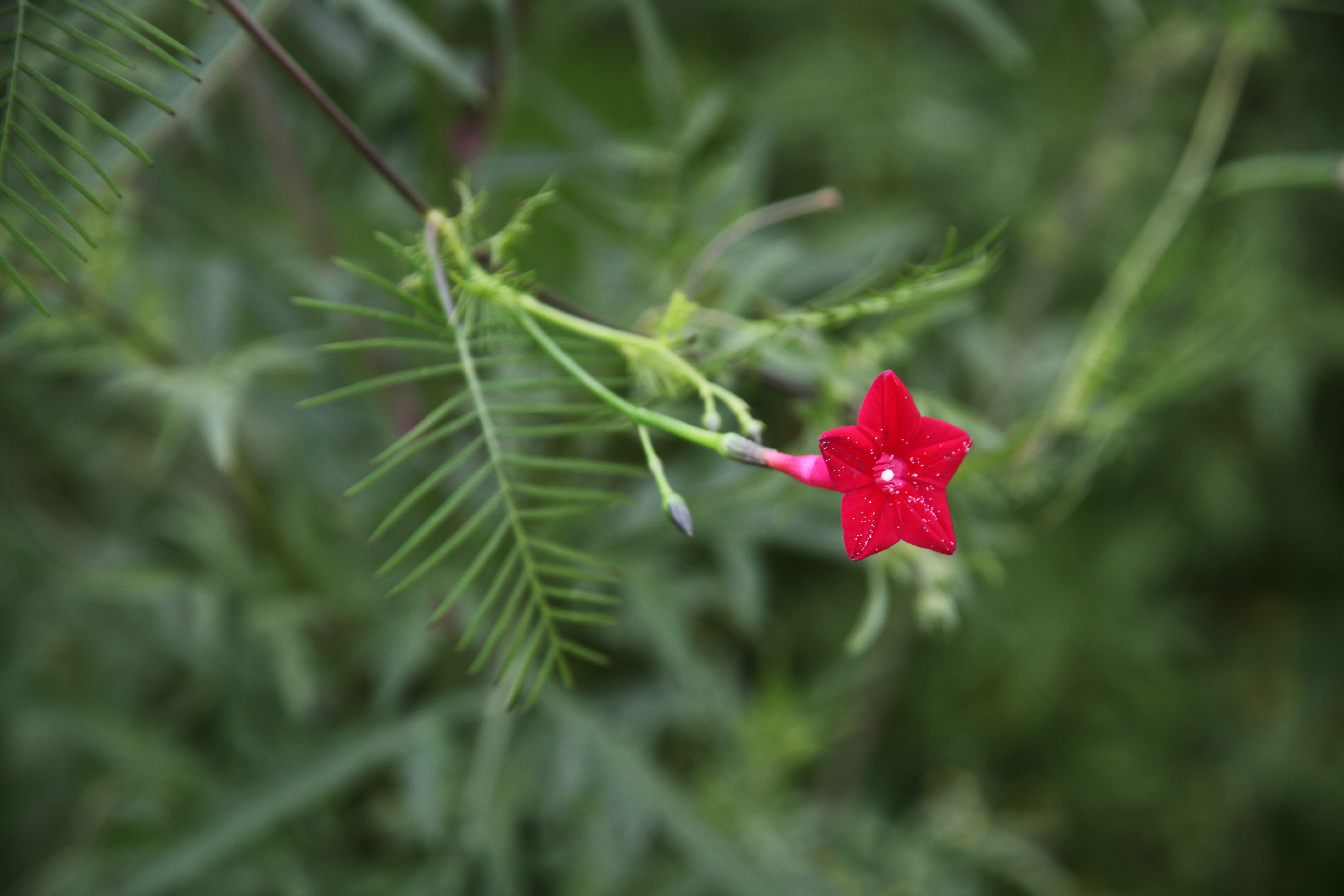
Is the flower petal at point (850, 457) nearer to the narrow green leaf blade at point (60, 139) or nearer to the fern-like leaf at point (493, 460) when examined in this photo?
the fern-like leaf at point (493, 460)

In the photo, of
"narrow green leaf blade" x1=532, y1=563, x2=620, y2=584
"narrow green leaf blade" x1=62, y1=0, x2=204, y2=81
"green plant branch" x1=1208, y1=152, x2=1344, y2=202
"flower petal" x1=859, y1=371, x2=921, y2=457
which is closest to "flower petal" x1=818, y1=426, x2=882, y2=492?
"flower petal" x1=859, y1=371, x2=921, y2=457

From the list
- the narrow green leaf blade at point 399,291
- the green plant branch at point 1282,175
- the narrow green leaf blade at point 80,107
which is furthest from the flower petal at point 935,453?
the green plant branch at point 1282,175

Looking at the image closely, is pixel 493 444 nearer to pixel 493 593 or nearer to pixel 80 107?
pixel 493 593

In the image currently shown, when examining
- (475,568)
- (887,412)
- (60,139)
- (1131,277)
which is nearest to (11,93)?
(60,139)

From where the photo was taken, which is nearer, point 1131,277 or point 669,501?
point 669,501

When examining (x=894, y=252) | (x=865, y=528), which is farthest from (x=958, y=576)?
(x=894, y=252)

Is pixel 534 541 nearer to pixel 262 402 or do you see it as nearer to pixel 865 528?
pixel 865 528
